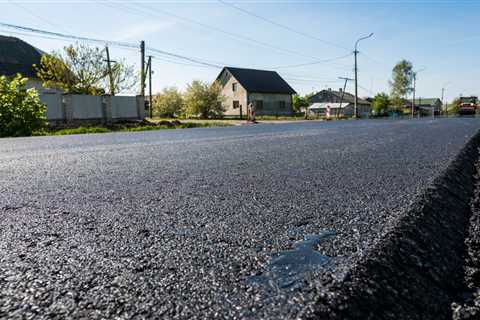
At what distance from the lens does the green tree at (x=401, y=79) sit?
72.2 metres

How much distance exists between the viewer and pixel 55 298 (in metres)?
0.80

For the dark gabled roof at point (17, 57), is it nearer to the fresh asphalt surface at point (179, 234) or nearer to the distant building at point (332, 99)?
the fresh asphalt surface at point (179, 234)

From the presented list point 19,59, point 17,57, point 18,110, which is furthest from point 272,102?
point 18,110

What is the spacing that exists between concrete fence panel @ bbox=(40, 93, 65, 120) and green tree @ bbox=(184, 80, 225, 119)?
23.8m

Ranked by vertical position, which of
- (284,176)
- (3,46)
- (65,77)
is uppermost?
(3,46)

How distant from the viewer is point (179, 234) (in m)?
1.30

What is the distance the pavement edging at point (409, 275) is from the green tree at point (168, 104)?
4408cm

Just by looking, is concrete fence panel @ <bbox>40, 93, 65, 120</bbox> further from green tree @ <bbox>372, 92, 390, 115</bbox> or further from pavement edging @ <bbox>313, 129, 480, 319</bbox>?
green tree @ <bbox>372, 92, 390, 115</bbox>

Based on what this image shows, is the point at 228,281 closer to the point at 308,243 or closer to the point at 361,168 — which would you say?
the point at 308,243

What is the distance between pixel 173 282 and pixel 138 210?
88 centimetres

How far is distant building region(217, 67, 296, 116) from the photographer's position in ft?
163

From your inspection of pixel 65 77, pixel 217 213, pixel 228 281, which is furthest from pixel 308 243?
pixel 65 77

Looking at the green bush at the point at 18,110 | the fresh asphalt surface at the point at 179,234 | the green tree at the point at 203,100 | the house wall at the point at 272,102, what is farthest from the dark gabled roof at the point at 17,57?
the fresh asphalt surface at the point at 179,234

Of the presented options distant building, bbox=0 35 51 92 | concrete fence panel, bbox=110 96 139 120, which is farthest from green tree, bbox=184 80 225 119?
concrete fence panel, bbox=110 96 139 120
